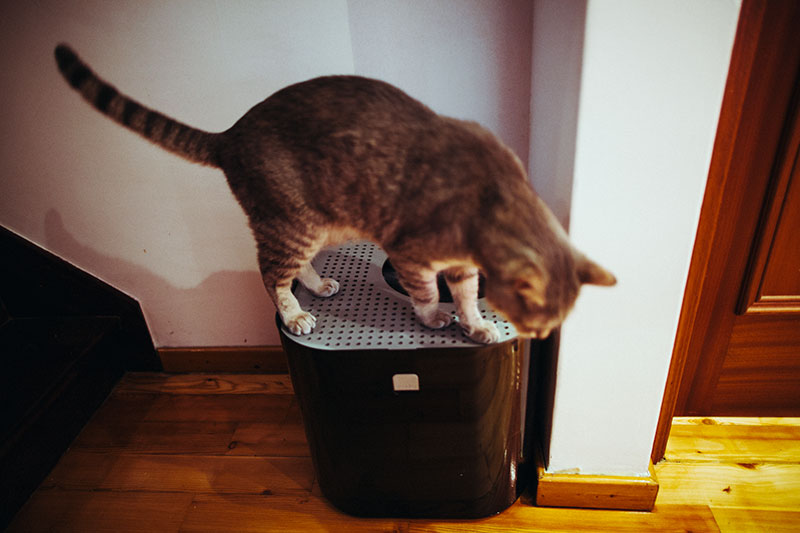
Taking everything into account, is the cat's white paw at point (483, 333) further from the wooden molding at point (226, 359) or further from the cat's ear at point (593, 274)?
the wooden molding at point (226, 359)

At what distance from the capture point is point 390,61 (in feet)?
3.63

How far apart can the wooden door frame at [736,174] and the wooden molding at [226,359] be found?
44.2 inches

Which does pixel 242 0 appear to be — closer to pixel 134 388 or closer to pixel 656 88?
pixel 656 88

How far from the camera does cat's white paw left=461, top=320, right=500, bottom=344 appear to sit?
34.7 inches

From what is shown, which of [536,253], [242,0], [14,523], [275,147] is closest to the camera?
[536,253]

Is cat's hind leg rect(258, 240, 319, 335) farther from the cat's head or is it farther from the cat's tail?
the cat's head

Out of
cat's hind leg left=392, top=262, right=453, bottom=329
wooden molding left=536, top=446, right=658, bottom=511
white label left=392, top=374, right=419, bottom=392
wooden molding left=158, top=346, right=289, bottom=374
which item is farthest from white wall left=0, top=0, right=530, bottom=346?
wooden molding left=536, top=446, right=658, bottom=511

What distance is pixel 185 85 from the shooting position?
116cm

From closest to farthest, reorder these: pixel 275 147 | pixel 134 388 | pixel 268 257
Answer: pixel 275 147, pixel 268 257, pixel 134 388

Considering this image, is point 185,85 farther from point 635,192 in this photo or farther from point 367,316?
point 635,192

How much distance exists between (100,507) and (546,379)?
1158 mm

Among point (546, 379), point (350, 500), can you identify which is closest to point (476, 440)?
point (546, 379)

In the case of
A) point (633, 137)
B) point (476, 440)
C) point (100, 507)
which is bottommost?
point (100, 507)

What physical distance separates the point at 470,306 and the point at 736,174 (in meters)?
0.64
